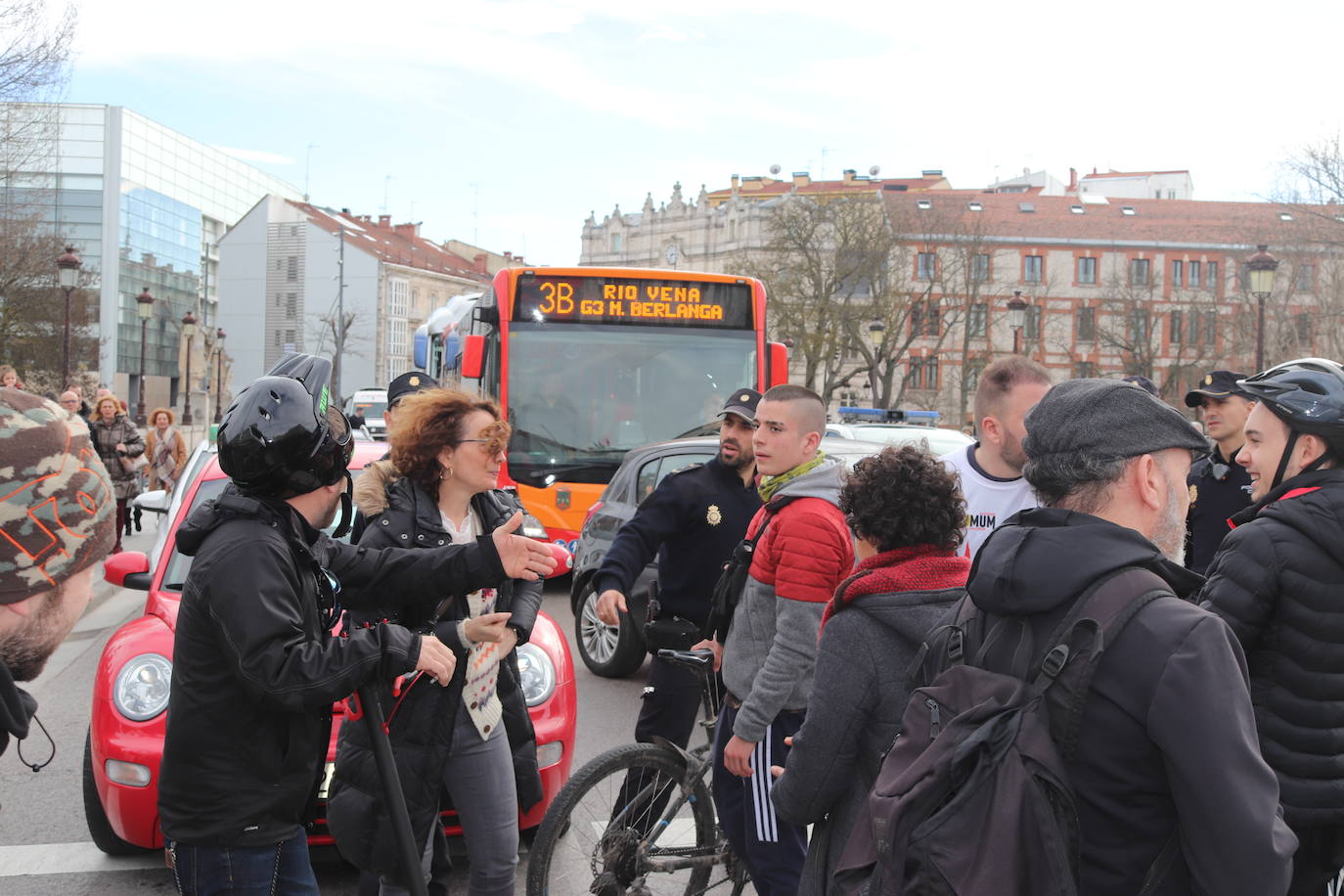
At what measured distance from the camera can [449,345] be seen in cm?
1788

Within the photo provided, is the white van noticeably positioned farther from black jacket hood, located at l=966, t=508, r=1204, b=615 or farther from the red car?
black jacket hood, located at l=966, t=508, r=1204, b=615

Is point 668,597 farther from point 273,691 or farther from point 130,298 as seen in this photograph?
point 130,298

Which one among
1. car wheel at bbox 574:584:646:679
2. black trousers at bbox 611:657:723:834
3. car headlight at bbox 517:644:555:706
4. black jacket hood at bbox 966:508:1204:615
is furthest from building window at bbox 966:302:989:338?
black jacket hood at bbox 966:508:1204:615

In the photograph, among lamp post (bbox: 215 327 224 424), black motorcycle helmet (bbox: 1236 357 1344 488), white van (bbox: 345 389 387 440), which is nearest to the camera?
black motorcycle helmet (bbox: 1236 357 1344 488)

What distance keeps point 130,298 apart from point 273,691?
290 feet

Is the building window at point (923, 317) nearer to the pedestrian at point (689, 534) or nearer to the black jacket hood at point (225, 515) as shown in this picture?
the pedestrian at point (689, 534)

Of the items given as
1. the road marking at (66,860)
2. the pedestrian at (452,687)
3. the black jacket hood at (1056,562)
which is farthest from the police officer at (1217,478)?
the road marking at (66,860)

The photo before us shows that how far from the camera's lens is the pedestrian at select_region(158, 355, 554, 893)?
2578 millimetres

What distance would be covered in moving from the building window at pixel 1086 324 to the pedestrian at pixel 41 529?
78366 mm

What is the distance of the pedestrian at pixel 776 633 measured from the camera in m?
3.41

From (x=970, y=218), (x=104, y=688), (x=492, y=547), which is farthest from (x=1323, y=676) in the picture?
(x=970, y=218)

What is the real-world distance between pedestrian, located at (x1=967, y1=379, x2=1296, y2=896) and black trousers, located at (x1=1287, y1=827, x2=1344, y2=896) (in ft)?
4.20

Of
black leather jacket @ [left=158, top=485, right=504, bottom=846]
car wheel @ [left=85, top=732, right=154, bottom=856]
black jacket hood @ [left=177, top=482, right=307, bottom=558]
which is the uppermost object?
black jacket hood @ [left=177, top=482, right=307, bottom=558]

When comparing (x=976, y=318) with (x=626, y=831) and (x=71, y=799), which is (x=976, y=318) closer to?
(x=71, y=799)
